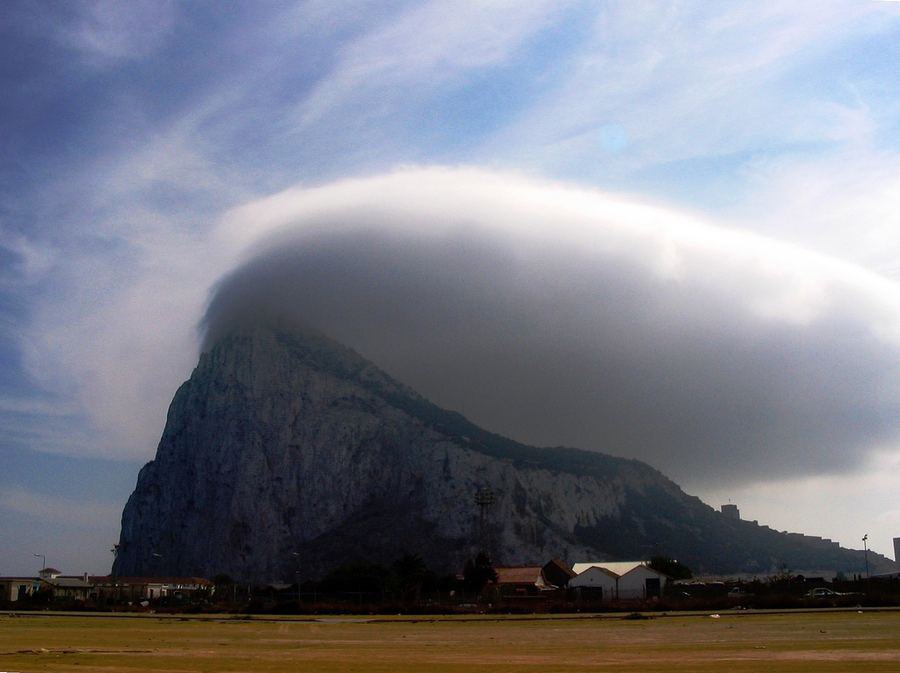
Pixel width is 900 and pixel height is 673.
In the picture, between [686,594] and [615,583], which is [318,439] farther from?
[686,594]

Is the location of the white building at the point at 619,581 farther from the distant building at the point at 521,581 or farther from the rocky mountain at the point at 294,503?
the rocky mountain at the point at 294,503

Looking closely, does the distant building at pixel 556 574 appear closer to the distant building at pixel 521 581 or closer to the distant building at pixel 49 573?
the distant building at pixel 521 581

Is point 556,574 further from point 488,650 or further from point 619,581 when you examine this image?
point 488,650

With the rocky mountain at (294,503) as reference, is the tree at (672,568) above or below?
below

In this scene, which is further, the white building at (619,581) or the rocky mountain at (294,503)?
the rocky mountain at (294,503)

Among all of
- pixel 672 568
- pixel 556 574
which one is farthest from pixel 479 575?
pixel 672 568

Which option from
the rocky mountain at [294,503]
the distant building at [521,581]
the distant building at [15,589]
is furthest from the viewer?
the rocky mountain at [294,503]

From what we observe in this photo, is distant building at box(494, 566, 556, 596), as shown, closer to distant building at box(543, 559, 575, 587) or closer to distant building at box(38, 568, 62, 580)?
distant building at box(543, 559, 575, 587)

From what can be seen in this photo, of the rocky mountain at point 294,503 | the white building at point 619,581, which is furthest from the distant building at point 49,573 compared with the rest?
the white building at point 619,581

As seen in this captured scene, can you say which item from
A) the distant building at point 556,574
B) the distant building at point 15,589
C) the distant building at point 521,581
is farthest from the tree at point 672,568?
the distant building at point 15,589

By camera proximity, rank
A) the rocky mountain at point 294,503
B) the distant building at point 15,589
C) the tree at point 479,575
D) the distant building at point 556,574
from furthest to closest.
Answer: the rocky mountain at point 294,503 → the distant building at point 556,574 → the distant building at point 15,589 → the tree at point 479,575
